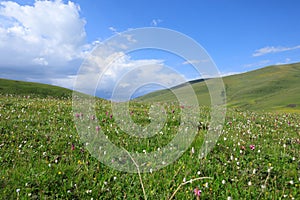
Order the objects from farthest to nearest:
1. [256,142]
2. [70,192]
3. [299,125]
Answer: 1. [299,125]
2. [256,142]
3. [70,192]

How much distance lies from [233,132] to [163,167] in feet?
15.0

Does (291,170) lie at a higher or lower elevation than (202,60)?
lower

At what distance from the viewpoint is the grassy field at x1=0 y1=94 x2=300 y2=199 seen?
5.51m

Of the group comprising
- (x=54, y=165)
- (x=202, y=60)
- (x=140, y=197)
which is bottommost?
(x=140, y=197)

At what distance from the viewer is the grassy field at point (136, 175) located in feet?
18.1

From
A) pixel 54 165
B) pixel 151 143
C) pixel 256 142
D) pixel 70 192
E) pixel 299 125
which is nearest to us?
pixel 70 192

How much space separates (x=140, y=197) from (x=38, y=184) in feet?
7.48

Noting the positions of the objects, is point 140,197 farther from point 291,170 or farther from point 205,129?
point 205,129

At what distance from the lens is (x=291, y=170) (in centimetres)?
666

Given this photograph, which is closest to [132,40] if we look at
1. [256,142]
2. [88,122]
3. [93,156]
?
[93,156]

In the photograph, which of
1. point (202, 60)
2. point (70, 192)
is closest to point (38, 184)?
point (70, 192)

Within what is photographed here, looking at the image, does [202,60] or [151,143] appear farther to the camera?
[151,143]

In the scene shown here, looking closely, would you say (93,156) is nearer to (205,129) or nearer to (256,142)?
(205,129)

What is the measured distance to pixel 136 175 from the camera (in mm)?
6355
